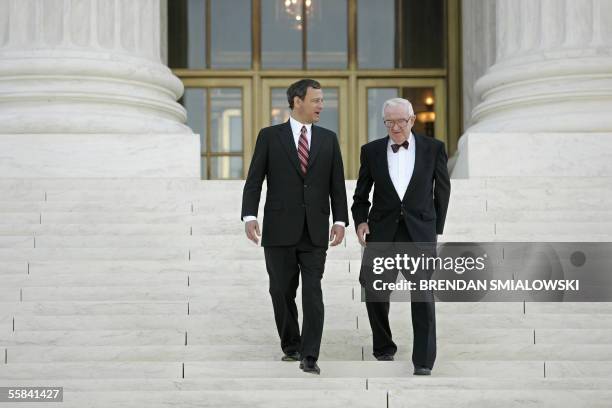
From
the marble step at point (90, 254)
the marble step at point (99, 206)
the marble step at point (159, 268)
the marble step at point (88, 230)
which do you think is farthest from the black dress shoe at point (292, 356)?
the marble step at point (99, 206)

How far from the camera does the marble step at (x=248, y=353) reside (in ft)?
27.9

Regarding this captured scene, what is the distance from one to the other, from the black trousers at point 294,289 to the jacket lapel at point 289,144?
1.44ft

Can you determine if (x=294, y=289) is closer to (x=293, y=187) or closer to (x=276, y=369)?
(x=276, y=369)

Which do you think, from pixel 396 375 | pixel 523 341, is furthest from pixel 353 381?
pixel 523 341

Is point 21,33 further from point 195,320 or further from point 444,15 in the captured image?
point 444,15

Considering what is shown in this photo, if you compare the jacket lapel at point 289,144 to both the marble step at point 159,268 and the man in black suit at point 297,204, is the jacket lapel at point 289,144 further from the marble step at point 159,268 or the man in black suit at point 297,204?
the marble step at point 159,268

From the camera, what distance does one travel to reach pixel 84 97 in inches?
560

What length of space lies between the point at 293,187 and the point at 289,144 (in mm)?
299

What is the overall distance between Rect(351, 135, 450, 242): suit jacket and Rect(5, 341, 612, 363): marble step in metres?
1.03

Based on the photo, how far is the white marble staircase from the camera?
754cm

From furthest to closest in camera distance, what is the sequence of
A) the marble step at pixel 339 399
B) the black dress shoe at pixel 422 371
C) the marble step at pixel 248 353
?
the marble step at pixel 248 353, the black dress shoe at pixel 422 371, the marble step at pixel 339 399

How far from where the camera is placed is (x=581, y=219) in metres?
11.6

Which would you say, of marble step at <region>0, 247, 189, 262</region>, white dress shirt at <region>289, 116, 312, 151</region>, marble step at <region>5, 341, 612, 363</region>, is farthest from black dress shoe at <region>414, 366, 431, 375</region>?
marble step at <region>0, 247, 189, 262</region>

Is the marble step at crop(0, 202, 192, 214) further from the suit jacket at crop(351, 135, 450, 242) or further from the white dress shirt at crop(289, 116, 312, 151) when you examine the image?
the suit jacket at crop(351, 135, 450, 242)
